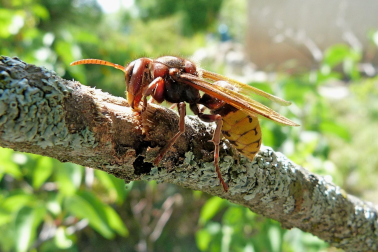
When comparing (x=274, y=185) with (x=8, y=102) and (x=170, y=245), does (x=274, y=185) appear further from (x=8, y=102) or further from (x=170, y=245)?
(x=170, y=245)

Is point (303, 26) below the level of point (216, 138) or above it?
below

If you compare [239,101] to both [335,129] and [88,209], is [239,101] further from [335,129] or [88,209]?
[335,129]

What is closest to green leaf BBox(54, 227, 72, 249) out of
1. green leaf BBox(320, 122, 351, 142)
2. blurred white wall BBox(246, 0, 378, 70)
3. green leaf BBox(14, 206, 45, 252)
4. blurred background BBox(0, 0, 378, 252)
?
blurred background BBox(0, 0, 378, 252)

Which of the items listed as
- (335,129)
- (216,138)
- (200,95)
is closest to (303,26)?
(335,129)

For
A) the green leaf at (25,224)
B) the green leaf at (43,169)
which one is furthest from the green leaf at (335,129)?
the green leaf at (25,224)

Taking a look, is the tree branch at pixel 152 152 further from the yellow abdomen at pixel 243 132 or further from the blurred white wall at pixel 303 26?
the blurred white wall at pixel 303 26

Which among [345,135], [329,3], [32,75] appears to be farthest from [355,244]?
[329,3]
